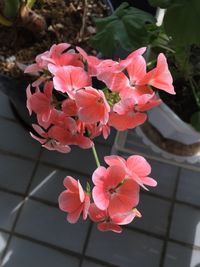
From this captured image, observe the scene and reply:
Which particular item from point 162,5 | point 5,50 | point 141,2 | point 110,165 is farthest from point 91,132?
point 141,2

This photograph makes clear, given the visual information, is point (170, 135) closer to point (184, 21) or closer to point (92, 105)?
point (184, 21)

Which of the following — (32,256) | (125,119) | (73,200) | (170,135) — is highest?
(125,119)

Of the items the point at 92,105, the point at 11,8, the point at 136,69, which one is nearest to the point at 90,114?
the point at 92,105

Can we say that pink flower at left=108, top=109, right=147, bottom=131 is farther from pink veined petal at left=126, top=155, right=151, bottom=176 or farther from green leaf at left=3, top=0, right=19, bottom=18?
green leaf at left=3, top=0, right=19, bottom=18

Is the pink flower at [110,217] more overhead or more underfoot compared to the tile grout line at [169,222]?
more overhead

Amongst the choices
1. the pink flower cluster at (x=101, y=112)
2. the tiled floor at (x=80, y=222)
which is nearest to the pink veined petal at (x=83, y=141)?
the pink flower cluster at (x=101, y=112)

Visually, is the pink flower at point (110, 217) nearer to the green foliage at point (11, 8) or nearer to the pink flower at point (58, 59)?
the pink flower at point (58, 59)
